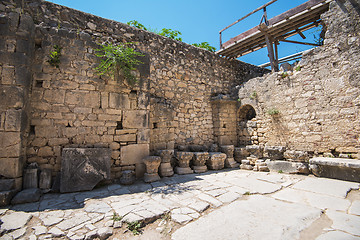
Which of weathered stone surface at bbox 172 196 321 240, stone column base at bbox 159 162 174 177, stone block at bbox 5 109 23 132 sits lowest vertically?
weathered stone surface at bbox 172 196 321 240

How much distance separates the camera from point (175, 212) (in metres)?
2.76

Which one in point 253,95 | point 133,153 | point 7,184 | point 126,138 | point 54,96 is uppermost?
point 253,95

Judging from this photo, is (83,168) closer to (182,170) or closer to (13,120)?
(13,120)

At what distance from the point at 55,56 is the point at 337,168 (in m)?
7.40

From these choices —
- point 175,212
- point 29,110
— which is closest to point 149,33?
point 29,110

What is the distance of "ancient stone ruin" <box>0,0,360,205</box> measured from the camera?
3.56 metres

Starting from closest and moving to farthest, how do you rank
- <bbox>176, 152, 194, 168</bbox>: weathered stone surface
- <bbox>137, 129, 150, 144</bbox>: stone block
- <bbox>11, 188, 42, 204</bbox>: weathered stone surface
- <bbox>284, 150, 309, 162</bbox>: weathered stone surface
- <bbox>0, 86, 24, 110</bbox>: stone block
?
<bbox>11, 188, 42, 204</bbox>: weathered stone surface
<bbox>0, 86, 24, 110</bbox>: stone block
<bbox>137, 129, 150, 144</bbox>: stone block
<bbox>284, 150, 309, 162</bbox>: weathered stone surface
<bbox>176, 152, 194, 168</bbox>: weathered stone surface

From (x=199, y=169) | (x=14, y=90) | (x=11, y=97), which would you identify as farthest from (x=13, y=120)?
(x=199, y=169)

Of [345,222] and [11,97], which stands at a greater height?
[11,97]

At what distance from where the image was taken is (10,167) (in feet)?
10.7

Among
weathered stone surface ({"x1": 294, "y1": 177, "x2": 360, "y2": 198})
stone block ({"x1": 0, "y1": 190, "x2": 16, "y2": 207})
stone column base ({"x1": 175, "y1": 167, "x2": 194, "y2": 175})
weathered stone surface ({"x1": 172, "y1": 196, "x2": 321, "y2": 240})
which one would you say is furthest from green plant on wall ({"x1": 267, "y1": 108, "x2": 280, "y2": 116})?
stone block ({"x1": 0, "y1": 190, "x2": 16, "y2": 207})

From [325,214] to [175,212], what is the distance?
2.31 metres

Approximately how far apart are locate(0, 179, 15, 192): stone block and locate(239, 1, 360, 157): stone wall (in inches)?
278

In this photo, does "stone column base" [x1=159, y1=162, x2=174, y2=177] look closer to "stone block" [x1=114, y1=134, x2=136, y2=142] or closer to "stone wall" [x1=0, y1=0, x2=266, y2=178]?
"stone wall" [x1=0, y1=0, x2=266, y2=178]
